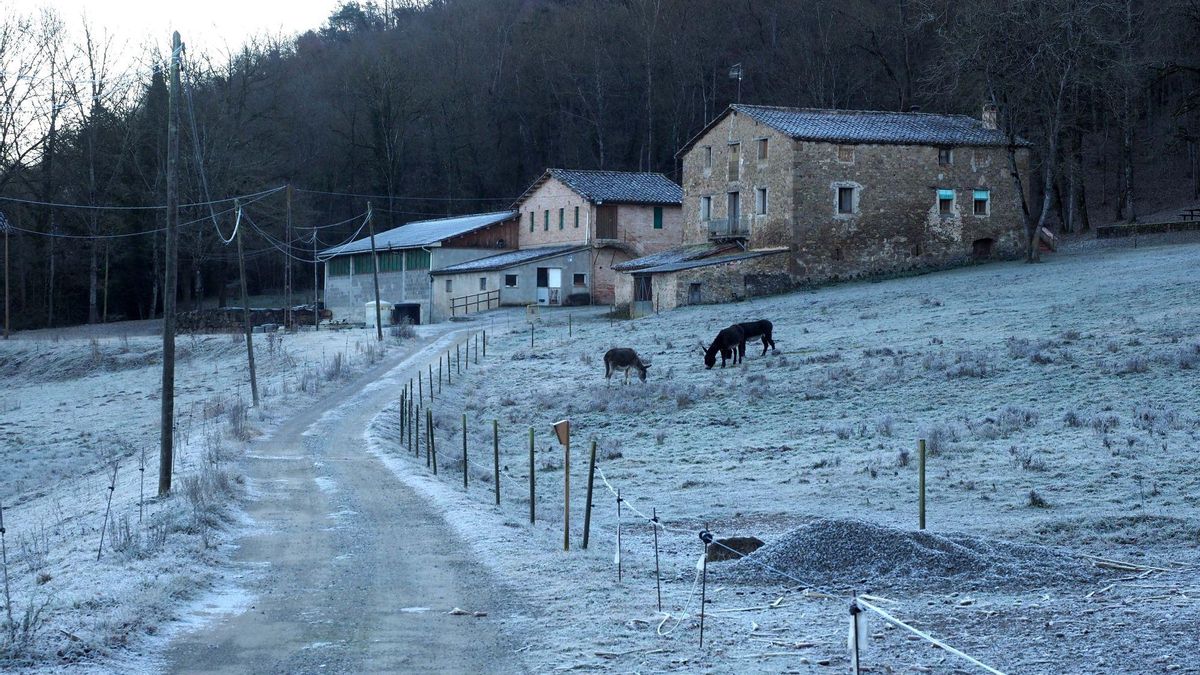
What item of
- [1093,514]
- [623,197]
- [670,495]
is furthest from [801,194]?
[1093,514]

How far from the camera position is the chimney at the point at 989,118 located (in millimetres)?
59219

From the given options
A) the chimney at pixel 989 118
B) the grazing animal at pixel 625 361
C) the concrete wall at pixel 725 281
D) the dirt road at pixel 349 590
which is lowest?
the dirt road at pixel 349 590

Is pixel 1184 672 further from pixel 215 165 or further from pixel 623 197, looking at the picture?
pixel 215 165

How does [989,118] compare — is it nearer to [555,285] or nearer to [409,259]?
[555,285]

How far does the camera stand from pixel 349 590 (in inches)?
503

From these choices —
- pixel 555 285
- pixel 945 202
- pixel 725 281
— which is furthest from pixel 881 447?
pixel 555 285

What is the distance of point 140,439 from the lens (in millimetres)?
32375

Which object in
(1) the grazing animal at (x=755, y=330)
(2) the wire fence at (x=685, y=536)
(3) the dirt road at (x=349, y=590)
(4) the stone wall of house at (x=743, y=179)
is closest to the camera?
(2) the wire fence at (x=685, y=536)

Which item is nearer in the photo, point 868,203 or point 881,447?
point 881,447

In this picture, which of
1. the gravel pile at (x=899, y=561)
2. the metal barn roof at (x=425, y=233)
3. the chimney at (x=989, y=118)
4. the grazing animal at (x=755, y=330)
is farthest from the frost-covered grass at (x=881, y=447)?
the metal barn roof at (x=425, y=233)

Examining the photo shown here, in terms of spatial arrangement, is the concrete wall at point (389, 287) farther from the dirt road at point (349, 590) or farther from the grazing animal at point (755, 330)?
the dirt road at point (349, 590)

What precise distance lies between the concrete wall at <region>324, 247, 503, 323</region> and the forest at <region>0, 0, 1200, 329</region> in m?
4.36

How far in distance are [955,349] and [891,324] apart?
22.7 ft

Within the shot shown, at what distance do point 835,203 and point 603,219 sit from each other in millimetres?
14571
